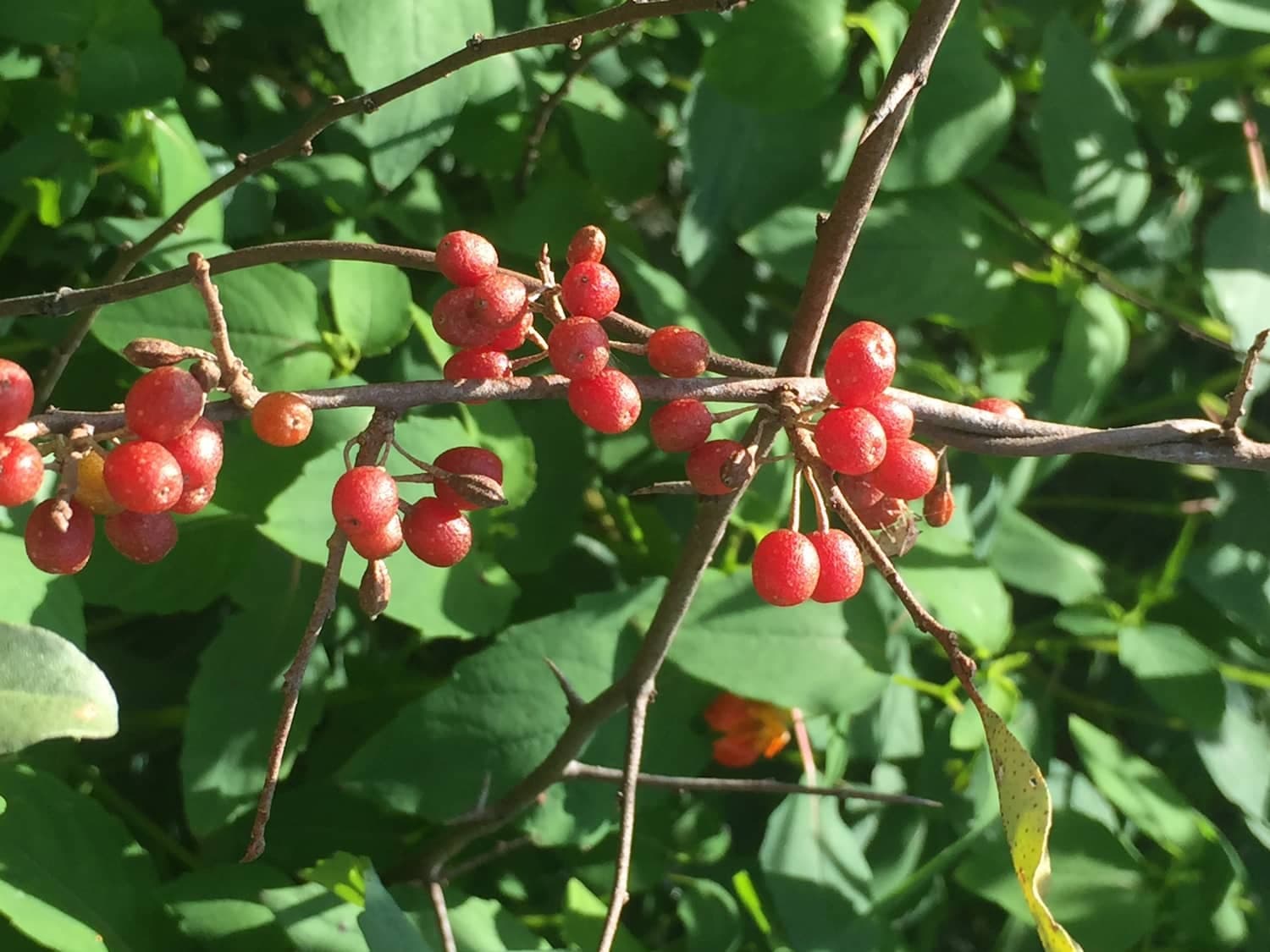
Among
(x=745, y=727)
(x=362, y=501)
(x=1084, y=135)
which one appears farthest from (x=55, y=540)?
(x=1084, y=135)

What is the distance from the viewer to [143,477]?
1.41 ft

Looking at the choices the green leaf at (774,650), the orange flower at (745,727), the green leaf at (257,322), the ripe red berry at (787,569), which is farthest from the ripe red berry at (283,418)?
the orange flower at (745,727)

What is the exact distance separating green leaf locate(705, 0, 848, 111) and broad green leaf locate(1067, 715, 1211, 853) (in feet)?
2.58

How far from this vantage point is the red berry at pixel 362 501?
0.46 metres

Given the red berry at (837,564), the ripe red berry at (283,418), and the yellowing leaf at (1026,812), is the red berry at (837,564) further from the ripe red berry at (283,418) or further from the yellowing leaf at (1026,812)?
the ripe red berry at (283,418)

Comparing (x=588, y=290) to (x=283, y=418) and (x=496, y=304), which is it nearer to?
(x=496, y=304)

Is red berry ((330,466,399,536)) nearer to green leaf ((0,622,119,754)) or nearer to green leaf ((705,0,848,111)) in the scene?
green leaf ((0,622,119,754))

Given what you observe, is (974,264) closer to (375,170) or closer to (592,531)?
(592,531)

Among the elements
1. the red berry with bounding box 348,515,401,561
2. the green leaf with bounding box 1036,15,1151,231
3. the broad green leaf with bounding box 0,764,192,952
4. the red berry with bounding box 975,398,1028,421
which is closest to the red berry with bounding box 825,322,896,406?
the red berry with bounding box 975,398,1028,421

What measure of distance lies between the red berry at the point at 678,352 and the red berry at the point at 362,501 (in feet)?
0.50

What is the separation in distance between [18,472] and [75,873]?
58cm

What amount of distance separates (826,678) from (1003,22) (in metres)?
0.76

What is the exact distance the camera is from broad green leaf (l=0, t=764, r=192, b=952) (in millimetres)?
781

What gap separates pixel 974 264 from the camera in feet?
3.92
